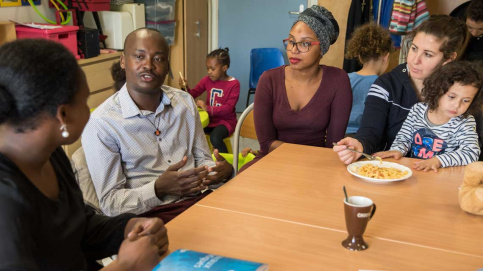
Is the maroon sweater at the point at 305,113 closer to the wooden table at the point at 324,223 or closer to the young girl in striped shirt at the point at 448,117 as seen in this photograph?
the young girl in striped shirt at the point at 448,117

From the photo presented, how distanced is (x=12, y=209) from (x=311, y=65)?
1.68 metres

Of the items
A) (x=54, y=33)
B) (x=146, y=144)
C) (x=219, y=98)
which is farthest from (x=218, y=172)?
(x=219, y=98)

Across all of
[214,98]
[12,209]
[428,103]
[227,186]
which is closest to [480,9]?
[214,98]

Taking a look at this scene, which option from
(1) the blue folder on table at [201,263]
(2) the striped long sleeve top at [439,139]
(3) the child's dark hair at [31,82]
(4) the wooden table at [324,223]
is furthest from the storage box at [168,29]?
(1) the blue folder on table at [201,263]

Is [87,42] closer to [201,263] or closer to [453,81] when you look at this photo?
[453,81]

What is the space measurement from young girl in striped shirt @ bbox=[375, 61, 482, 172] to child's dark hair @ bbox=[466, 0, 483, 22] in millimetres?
2606

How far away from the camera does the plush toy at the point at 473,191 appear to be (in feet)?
4.53

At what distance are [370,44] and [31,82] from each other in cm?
267

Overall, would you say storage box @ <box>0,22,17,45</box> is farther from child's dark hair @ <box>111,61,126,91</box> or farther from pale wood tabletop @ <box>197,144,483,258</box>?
pale wood tabletop @ <box>197,144,483,258</box>

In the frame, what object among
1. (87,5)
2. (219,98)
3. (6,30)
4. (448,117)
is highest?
(87,5)

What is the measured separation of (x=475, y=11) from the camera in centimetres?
425

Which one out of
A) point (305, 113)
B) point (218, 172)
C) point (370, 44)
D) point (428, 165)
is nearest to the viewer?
point (428, 165)

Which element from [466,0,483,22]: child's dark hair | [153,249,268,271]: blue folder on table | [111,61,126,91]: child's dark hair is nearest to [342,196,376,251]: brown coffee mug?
[153,249,268,271]: blue folder on table

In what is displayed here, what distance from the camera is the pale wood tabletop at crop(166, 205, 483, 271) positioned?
3.67 ft
